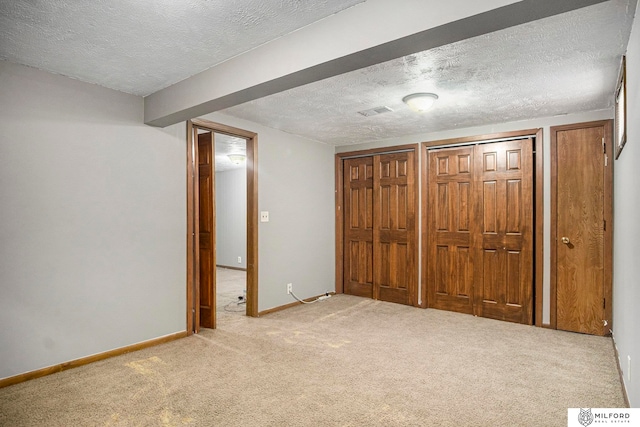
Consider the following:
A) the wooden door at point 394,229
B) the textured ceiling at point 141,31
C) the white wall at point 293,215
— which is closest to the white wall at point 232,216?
the white wall at point 293,215

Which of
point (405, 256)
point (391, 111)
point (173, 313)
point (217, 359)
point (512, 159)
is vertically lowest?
point (217, 359)

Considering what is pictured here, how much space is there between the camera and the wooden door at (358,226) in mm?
5332

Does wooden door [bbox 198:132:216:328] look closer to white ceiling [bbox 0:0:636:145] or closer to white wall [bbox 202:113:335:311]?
white wall [bbox 202:113:335:311]

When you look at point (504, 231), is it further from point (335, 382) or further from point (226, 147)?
point (226, 147)

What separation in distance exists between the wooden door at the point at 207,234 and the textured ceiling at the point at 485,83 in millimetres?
544

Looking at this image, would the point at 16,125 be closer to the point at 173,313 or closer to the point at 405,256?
the point at 173,313

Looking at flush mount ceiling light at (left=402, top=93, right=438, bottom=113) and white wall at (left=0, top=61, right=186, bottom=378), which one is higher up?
flush mount ceiling light at (left=402, top=93, right=438, bottom=113)

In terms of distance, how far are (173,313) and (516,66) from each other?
361 cm

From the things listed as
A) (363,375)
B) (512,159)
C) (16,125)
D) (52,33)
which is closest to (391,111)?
(512,159)

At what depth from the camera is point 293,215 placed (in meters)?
4.89

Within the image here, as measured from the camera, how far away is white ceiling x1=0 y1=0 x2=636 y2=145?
190cm

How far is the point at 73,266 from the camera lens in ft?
9.30

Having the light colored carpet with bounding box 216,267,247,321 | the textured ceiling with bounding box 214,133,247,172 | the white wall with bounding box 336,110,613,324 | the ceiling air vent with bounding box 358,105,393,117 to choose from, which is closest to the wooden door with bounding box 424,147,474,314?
the white wall with bounding box 336,110,613,324

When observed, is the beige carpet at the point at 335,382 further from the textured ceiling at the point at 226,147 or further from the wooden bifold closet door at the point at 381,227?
the textured ceiling at the point at 226,147
